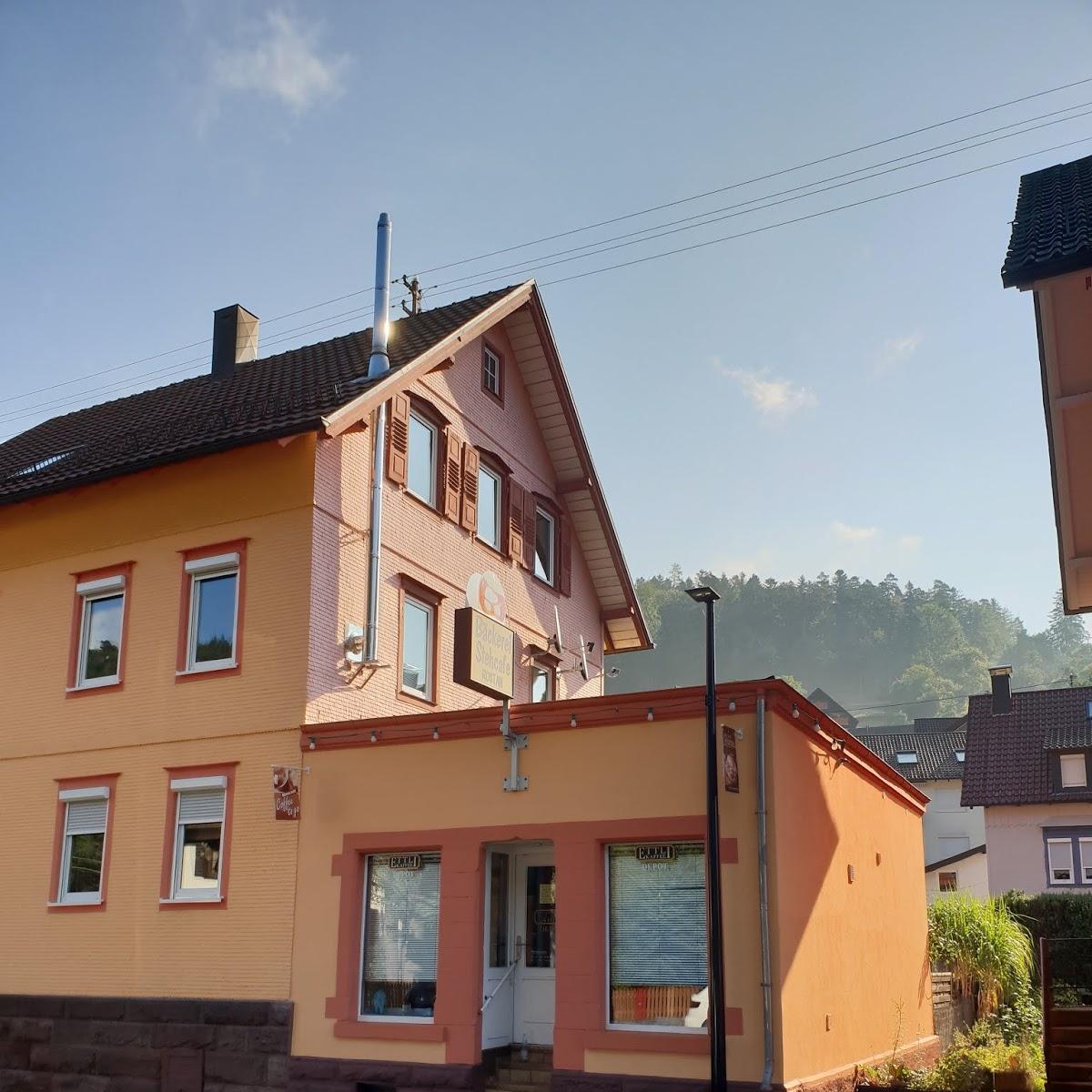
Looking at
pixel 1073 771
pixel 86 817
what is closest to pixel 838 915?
pixel 86 817

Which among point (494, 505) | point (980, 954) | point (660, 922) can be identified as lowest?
point (980, 954)

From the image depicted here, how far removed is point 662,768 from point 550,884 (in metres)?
2.30

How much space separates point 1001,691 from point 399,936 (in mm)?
39585

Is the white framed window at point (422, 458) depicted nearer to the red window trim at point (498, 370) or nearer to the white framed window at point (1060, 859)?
the red window trim at point (498, 370)

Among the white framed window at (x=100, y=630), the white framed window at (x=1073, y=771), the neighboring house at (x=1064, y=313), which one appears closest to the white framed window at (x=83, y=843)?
the white framed window at (x=100, y=630)

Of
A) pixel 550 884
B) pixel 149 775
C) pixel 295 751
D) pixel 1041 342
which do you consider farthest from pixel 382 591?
pixel 1041 342

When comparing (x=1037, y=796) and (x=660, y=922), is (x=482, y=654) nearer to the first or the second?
(x=660, y=922)

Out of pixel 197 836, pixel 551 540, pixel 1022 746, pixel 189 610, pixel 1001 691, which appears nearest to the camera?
pixel 197 836

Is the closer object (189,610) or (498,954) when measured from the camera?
(498,954)

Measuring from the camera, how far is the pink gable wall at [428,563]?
18.0m

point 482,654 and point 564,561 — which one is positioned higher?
point 564,561

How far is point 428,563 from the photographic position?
20.3m

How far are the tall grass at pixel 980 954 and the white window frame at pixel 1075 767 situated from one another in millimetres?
18974

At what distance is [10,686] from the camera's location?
20438 mm
